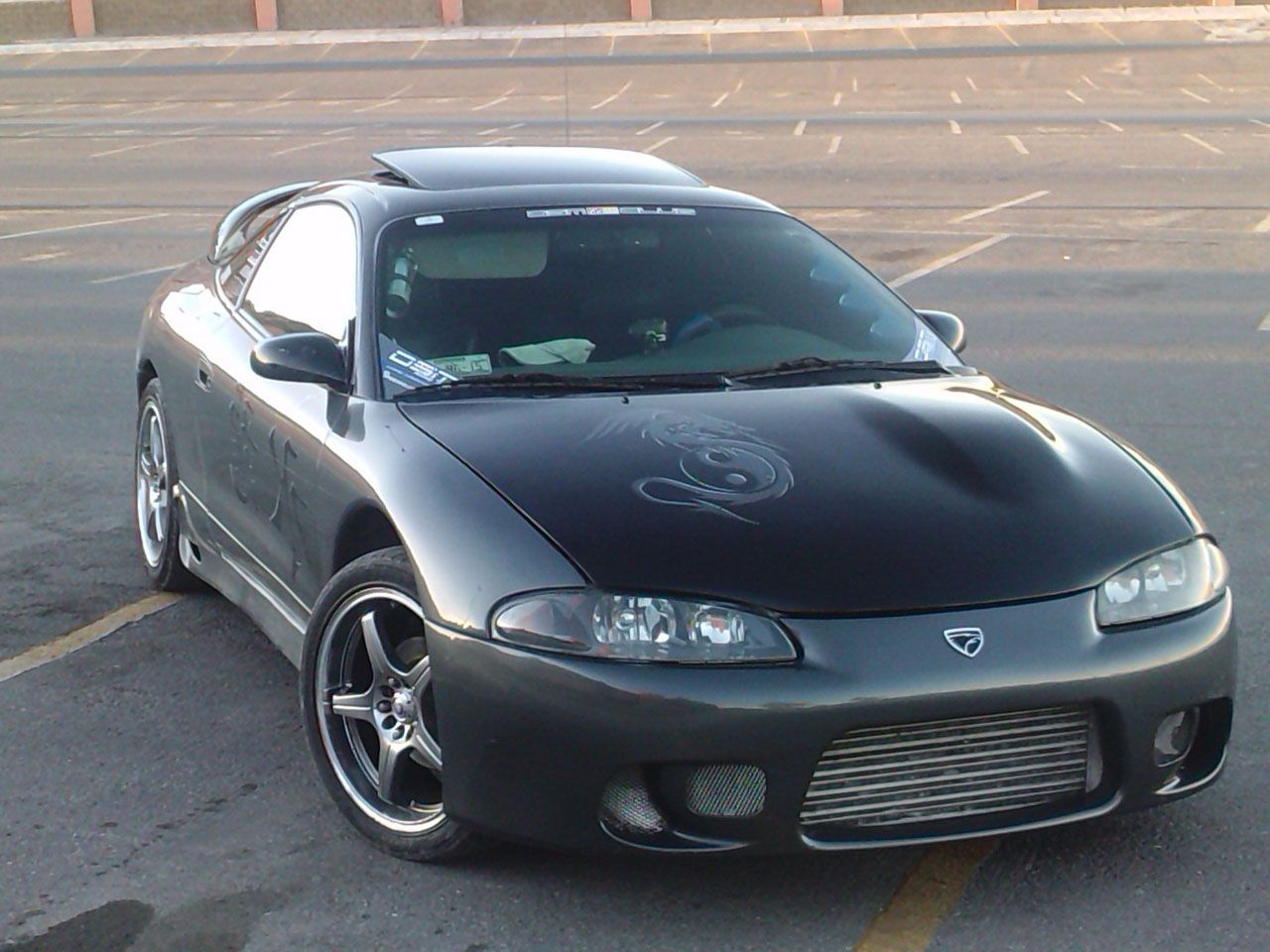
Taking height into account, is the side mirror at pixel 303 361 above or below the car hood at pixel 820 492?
above

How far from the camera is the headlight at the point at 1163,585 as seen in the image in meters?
3.63

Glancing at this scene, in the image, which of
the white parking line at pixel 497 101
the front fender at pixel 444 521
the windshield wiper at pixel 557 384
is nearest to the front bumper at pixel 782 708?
the front fender at pixel 444 521

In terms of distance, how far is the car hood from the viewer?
11.6ft

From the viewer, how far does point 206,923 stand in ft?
11.9

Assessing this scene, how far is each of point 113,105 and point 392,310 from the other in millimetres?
34030

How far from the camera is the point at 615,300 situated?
483cm

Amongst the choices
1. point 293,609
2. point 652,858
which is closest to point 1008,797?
point 652,858

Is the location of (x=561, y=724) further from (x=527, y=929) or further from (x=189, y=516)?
(x=189, y=516)

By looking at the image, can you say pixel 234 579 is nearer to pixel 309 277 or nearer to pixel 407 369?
pixel 309 277

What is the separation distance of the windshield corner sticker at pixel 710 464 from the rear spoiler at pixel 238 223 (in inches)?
102

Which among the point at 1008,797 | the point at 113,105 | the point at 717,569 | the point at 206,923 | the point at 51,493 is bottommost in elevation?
the point at 113,105

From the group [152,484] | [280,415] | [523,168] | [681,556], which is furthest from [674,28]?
[681,556]

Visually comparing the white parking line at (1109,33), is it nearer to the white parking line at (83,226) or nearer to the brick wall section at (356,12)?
the brick wall section at (356,12)

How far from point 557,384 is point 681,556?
103 centimetres
